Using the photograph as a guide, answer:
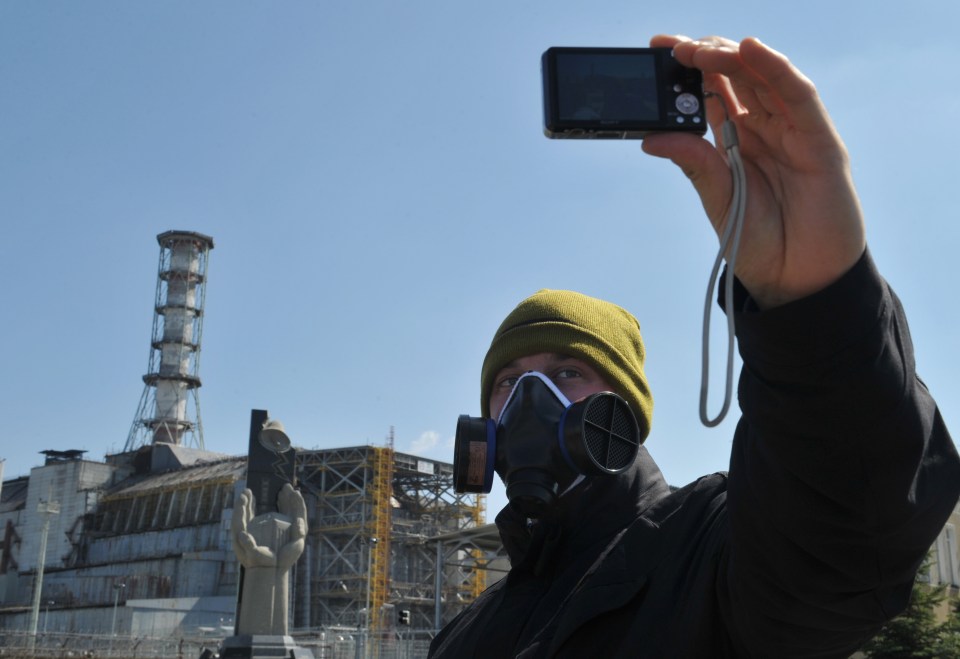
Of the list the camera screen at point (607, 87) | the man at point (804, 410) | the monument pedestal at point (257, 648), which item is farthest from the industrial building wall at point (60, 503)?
the man at point (804, 410)

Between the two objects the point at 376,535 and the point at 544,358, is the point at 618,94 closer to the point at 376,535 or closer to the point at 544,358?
the point at 544,358

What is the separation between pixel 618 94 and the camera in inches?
58.0

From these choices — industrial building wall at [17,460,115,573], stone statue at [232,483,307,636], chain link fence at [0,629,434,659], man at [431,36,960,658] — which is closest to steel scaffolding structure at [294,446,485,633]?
chain link fence at [0,629,434,659]

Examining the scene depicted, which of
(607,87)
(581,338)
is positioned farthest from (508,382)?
(607,87)

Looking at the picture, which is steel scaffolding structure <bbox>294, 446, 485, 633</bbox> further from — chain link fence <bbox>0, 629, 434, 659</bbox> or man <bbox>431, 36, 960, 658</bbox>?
man <bbox>431, 36, 960, 658</bbox>

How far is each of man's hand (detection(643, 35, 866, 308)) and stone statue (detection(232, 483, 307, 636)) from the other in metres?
19.0

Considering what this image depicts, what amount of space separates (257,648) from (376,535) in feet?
95.4

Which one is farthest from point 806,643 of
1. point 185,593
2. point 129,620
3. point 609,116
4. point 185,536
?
point 185,536

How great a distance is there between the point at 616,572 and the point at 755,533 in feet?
2.04

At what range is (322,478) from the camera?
49.7 meters

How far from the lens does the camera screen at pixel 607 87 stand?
57.0 inches

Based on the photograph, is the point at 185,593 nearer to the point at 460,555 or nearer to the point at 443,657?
the point at 460,555

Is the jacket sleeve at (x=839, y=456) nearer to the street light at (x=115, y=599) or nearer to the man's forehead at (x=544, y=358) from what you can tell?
the man's forehead at (x=544, y=358)

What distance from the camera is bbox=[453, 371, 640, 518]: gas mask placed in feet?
7.58
